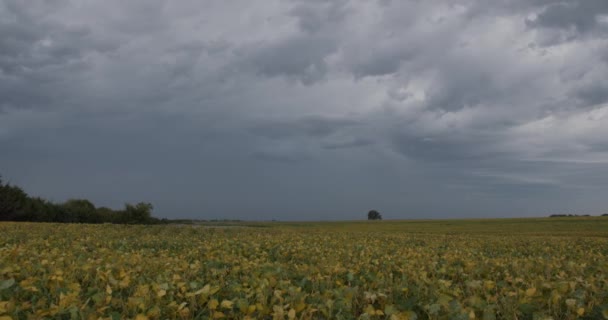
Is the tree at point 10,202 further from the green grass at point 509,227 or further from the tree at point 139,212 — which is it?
the green grass at point 509,227

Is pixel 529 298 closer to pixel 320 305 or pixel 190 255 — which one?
pixel 320 305

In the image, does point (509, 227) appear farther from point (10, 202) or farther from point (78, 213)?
point (10, 202)

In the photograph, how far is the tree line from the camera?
48688mm

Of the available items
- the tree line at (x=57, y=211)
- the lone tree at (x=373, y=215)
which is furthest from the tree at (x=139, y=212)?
the lone tree at (x=373, y=215)

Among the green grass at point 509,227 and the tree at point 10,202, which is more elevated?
the tree at point 10,202

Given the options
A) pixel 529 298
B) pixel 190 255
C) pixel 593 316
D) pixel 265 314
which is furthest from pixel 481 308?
pixel 190 255

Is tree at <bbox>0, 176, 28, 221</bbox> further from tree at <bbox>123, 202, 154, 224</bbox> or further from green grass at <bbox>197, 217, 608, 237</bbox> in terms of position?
green grass at <bbox>197, 217, 608, 237</bbox>

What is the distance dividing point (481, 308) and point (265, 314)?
5.93ft

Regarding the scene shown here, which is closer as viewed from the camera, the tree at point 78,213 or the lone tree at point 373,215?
the tree at point 78,213

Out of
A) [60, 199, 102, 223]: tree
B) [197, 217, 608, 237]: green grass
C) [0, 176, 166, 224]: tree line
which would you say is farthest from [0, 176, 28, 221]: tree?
[197, 217, 608, 237]: green grass

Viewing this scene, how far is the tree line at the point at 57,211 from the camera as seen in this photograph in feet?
160

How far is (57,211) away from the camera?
53531 mm

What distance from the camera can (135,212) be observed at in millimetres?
55125

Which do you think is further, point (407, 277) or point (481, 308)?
point (407, 277)
